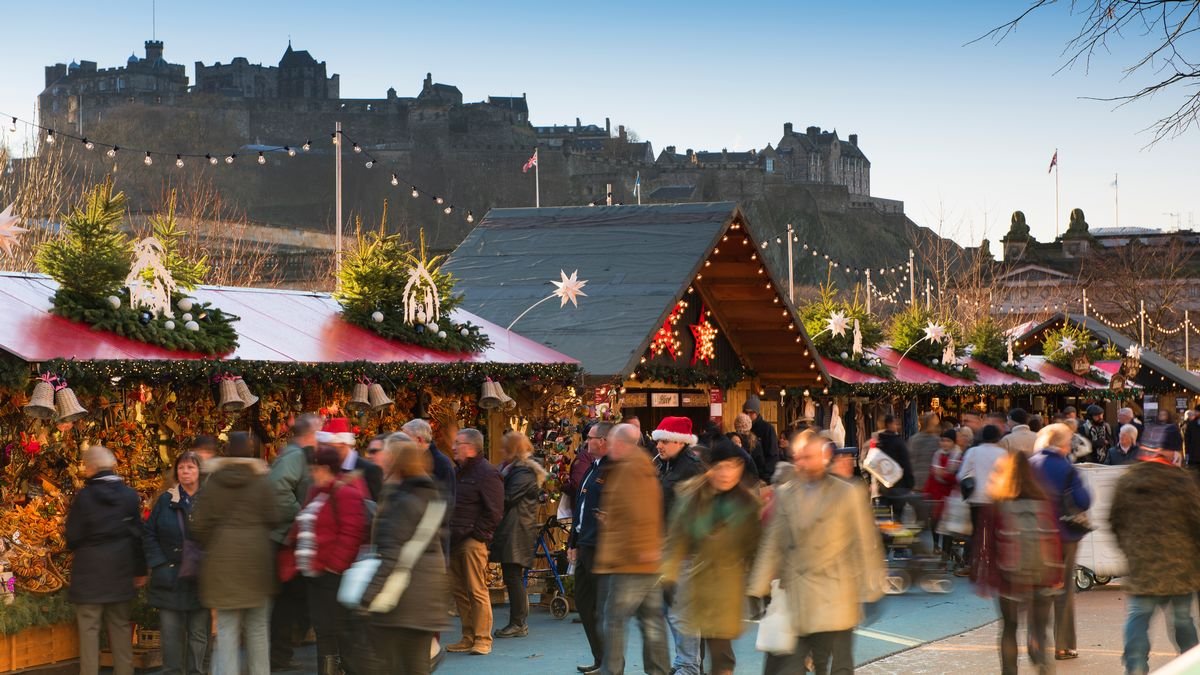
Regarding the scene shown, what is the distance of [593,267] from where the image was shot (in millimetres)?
20797

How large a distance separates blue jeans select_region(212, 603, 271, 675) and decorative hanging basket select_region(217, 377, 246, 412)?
132 inches

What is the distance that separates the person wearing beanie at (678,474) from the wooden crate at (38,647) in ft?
13.8

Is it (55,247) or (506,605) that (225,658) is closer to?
(55,247)

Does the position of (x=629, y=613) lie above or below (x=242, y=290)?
below

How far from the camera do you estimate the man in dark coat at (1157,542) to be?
9.55 meters

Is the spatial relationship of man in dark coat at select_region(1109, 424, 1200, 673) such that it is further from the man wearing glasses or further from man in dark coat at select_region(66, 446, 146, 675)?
man in dark coat at select_region(66, 446, 146, 675)

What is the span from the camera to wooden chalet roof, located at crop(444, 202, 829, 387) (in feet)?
61.6

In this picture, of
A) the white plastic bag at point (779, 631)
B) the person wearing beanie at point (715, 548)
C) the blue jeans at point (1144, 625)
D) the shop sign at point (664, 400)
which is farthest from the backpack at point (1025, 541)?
the shop sign at point (664, 400)

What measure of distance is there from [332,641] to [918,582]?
8039mm

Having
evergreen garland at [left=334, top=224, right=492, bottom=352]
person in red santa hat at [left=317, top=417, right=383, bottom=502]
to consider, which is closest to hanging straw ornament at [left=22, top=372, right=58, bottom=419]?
person in red santa hat at [left=317, top=417, right=383, bottom=502]

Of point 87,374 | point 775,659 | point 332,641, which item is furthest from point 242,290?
point 775,659

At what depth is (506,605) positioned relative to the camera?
15.4m

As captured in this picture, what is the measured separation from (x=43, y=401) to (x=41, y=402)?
0.05 feet

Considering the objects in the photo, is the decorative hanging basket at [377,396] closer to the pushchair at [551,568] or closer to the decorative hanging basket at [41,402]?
the pushchair at [551,568]
